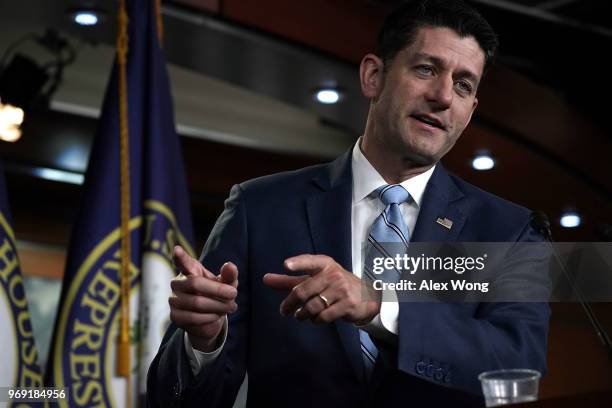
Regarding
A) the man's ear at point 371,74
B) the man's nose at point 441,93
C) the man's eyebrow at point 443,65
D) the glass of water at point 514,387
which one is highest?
the man's ear at point 371,74

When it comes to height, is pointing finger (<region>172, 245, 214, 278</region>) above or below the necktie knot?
below

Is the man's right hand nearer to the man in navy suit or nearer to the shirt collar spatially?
the man in navy suit

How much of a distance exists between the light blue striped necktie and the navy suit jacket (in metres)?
0.02

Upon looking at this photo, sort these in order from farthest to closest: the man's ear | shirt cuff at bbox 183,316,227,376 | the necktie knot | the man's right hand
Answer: the man's ear < the necktie knot < shirt cuff at bbox 183,316,227,376 < the man's right hand

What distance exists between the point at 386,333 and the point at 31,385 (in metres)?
1.64

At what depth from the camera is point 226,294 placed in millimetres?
1542

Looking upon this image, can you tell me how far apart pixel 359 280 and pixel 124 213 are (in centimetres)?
174

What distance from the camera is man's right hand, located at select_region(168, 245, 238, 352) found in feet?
5.06

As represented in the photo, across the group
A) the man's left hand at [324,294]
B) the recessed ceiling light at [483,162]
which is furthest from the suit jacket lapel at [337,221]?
the recessed ceiling light at [483,162]

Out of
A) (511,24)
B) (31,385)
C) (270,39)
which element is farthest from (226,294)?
(511,24)

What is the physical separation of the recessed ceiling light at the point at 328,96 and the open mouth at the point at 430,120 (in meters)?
2.89

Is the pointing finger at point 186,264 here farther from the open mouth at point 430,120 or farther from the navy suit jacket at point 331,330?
the open mouth at point 430,120

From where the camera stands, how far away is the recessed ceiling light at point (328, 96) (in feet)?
15.6

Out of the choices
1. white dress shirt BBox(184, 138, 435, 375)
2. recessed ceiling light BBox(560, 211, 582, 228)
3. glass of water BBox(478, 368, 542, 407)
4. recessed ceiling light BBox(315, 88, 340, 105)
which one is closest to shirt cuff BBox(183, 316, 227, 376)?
white dress shirt BBox(184, 138, 435, 375)
